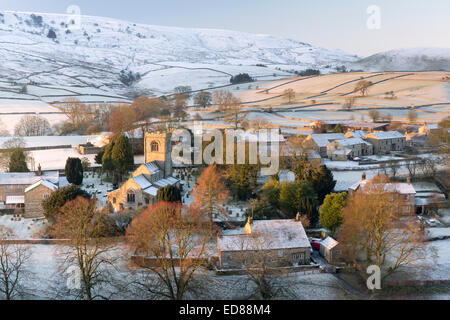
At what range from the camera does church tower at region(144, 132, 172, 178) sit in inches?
1714

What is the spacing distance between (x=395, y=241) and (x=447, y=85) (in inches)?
3623

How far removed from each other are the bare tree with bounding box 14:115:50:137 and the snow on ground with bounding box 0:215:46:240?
4343cm

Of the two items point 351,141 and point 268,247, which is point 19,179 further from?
point 351,141

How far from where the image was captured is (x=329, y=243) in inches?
1233

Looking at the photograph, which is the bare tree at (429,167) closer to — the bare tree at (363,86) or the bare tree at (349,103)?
the bare tree at (349,103)

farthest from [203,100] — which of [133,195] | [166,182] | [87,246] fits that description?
[87,246]

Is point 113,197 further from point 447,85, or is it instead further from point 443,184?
point 447,85

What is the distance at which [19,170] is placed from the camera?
46781mm

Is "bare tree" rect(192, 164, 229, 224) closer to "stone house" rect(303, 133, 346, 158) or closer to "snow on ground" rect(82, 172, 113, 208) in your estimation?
"snow on ground" rect(82, 172, 113, 208)

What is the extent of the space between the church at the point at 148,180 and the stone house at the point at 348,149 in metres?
21.8

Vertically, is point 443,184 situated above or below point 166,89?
below

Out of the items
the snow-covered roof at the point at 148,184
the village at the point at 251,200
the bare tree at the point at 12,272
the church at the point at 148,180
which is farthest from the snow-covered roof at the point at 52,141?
the bare tree at the point at 12,272

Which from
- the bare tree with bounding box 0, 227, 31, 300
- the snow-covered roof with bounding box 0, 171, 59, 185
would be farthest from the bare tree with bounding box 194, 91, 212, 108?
the bare tree with bounding box 0, 227, 31, 300
